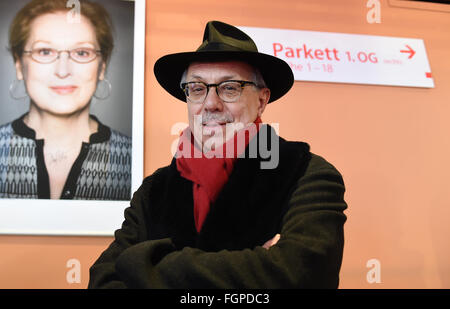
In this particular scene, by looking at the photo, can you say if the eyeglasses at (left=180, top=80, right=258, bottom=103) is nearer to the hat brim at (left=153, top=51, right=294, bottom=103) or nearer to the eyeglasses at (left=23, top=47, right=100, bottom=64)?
the hat brim at (left=153, top=51, right=294, bottom=103)

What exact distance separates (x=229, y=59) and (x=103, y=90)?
1.31m

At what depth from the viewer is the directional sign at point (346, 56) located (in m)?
2.49

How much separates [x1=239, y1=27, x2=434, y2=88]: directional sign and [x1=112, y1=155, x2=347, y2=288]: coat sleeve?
1.63 m

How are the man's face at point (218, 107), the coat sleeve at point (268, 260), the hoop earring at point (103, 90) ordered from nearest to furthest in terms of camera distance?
the coat sleeve at point (268, 260), the man's face at point (218, 107), the hoop earring at point (103, 90)

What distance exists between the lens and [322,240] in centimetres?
94

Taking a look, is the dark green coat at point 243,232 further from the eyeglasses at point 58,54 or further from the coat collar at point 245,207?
the eyeglasses at point 58,54

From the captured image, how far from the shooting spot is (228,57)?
1161 millimetres

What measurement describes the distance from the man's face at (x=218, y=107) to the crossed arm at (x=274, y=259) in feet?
0.95

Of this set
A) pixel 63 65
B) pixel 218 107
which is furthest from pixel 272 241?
pixel 63 65

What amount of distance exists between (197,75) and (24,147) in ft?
4.73

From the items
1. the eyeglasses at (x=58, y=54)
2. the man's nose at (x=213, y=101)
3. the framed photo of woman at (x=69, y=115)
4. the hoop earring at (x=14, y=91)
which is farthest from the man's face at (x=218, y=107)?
the hoop earring at (x=14, y=91)

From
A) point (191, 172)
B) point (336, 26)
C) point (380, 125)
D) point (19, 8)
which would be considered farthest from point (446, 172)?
point (19, 8)

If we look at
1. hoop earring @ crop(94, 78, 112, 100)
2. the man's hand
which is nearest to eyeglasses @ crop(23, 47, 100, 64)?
hoop earring @ crop(94, 78, 112, 100)

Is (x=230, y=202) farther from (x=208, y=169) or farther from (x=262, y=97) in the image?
(x=262, y=97)
